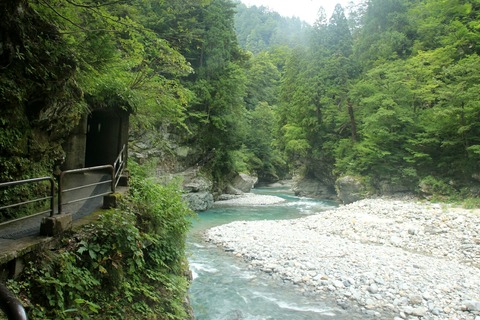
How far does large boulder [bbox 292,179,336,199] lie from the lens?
32375 mm

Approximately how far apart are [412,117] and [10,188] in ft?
79.9

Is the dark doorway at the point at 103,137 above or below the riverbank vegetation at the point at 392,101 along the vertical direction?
below

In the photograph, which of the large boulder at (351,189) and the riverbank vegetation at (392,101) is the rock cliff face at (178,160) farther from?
the riverbank vegetation at (392,101)

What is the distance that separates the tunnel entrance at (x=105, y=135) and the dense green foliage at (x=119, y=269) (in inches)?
130

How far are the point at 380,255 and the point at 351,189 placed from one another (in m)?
15.6

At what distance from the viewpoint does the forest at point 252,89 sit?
17.7 feet

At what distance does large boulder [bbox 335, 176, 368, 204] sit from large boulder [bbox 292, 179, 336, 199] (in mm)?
4212

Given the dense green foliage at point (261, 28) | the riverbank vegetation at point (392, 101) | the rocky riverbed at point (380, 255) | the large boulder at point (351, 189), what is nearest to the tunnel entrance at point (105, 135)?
the rocky riverbed at point (380, 255)

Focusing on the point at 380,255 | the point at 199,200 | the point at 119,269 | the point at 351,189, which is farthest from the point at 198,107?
the point at 119,269

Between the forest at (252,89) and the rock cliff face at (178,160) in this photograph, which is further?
the rock cliff face at (178,160)

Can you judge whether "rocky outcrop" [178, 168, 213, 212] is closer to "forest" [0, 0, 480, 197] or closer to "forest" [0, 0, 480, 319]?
"forest" [0, 0, 480, 319]

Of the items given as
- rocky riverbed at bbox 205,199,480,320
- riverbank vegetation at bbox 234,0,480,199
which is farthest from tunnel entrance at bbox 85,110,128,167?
riverbank vegetation at bbox 234,0,480,199

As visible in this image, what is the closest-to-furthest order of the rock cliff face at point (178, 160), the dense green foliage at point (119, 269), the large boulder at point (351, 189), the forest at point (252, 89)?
the dense green foliage at point (119, 269) < the forest at point (252, 89) < the rock cliff face at point (178, 160) < the large boulder at point (351, 189)

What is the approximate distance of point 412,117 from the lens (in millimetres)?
22484
